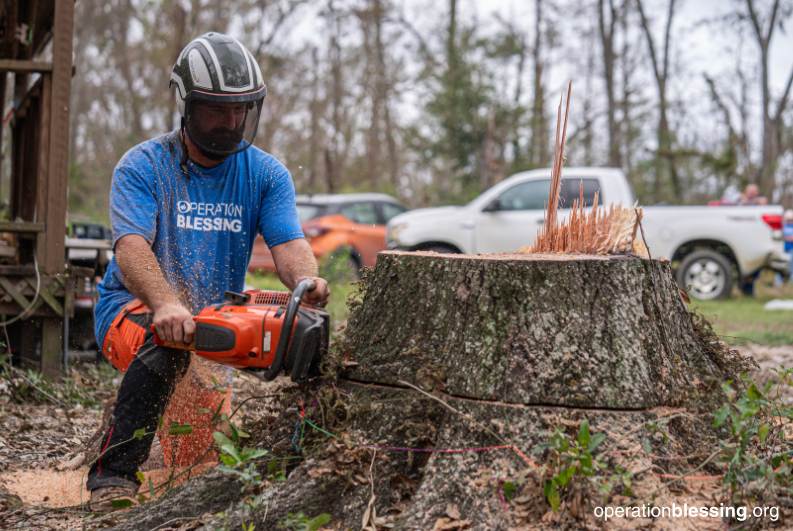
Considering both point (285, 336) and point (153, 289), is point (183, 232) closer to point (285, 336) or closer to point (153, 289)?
point (153, 289)

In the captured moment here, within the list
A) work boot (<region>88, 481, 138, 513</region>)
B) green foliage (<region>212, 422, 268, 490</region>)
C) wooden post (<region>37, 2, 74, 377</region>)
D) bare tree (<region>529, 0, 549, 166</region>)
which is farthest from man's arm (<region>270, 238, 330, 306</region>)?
bare tree (<region>529, 0, 549, 166</region>)

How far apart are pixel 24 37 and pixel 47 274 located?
2320 mm

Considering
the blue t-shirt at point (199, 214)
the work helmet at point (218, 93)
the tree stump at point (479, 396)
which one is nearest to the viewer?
the tree stump at point (479, 396)

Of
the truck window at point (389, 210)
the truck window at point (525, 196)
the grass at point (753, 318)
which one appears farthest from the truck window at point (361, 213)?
the grass at point (753, 318)

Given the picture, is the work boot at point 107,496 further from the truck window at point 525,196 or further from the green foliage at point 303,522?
the truck window at point 525,196

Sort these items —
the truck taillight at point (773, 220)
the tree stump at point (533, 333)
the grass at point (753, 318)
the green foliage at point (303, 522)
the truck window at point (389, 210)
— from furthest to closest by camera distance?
the truck window at point (389, 210) → the truck taillight at point (773, 220) → the grass at point (753, 318) → the tree stump at point (533, 333) → the green foliage at point (303, 522)

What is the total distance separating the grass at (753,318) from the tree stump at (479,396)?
406cm

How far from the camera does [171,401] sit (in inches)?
135

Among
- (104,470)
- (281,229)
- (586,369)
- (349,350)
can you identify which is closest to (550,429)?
(586,369)

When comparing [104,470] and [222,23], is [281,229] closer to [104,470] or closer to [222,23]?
[104,470]

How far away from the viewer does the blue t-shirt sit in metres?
3.29

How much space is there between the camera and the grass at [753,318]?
8367mm

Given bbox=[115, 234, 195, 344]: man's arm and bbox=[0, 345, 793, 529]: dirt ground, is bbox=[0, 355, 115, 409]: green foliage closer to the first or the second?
bbox=[0, 345, 793, 529]: dirt ground

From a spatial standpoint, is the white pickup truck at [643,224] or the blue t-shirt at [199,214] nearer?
the blue t-shirt at [199,214]
